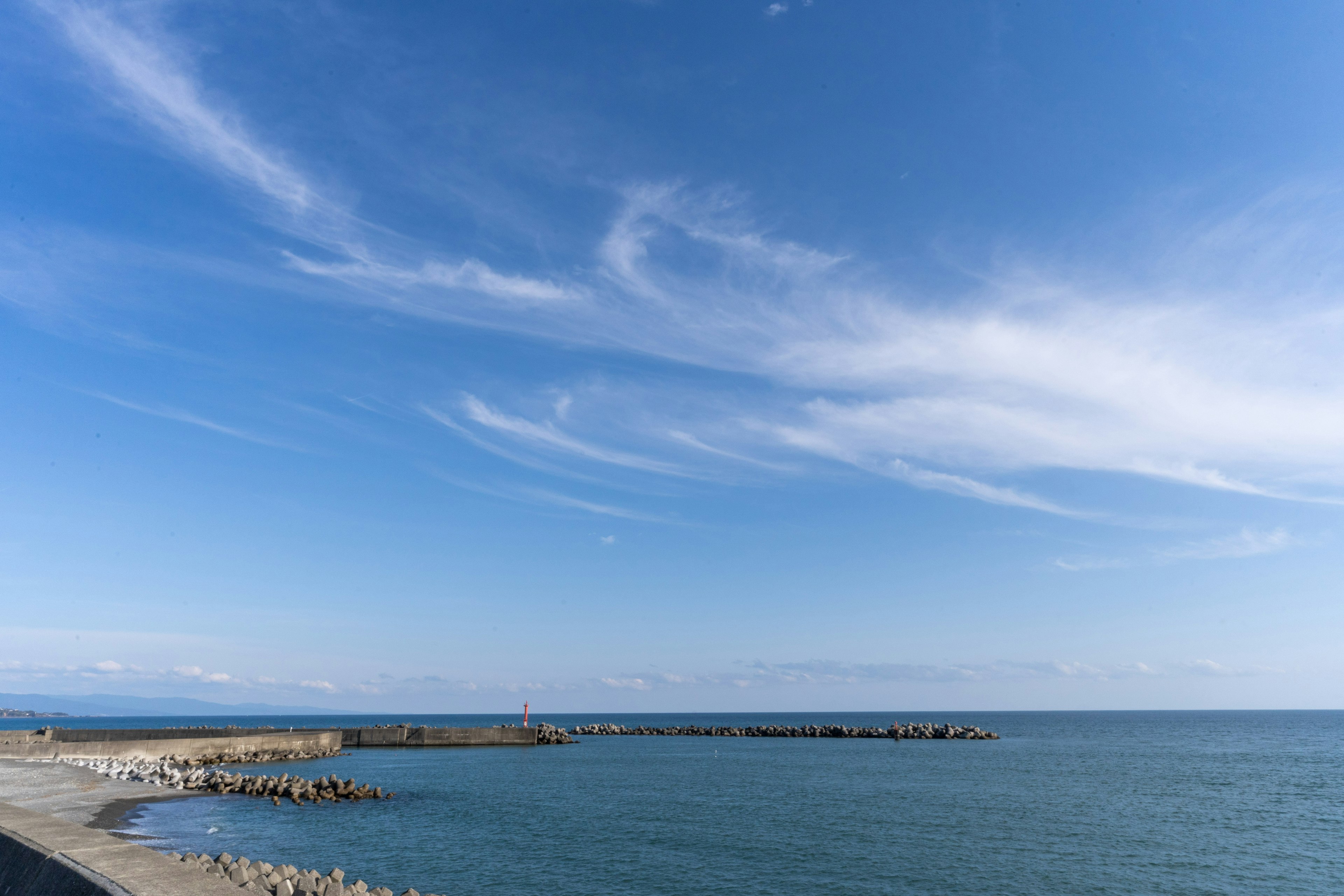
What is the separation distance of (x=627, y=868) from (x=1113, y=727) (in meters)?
165

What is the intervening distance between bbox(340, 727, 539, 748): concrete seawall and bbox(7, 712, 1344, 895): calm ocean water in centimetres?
1367

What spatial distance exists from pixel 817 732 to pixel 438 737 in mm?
58755

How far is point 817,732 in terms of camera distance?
11094cm

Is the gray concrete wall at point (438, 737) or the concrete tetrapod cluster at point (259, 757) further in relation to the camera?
the gray concrete wall at point (438, 737)

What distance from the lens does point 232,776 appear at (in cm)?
3769

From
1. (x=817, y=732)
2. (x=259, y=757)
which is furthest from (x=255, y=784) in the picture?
(x=817, y=732)

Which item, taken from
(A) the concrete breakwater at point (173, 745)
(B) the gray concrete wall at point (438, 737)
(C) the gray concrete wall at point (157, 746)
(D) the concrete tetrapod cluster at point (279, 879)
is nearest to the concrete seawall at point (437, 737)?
(B) the gray concrete wall at point (438, 737)

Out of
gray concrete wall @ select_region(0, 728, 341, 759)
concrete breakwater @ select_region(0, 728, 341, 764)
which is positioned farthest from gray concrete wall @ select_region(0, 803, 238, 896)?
concrete breakwater @ select_region(0, 728, 341, 764)

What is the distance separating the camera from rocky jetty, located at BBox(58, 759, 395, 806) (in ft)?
117

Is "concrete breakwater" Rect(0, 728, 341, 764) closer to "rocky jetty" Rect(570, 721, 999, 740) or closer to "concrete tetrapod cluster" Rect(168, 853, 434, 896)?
"concrete tetrapod cluster" Rect(168, 853, 434, 896)

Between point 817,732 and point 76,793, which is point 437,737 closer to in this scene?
point 76,793

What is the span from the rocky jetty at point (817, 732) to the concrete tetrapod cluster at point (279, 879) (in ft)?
311

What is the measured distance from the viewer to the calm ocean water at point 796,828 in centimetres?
2278

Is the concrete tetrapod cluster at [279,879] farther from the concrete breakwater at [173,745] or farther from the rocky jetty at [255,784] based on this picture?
the concrete breakwater at [173,745]
